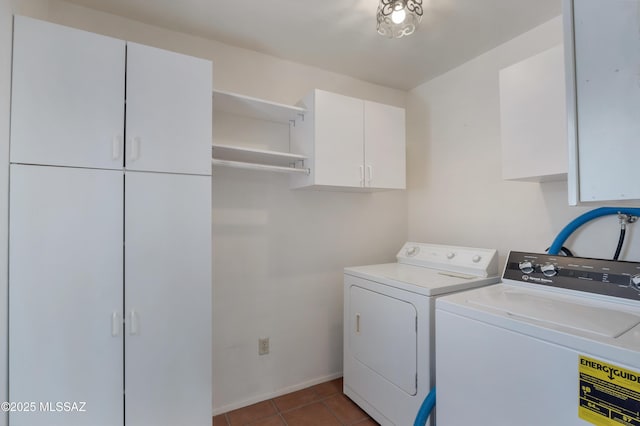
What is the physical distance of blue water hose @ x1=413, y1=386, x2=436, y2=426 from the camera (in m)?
1.44

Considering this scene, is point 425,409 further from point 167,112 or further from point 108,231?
point 167,112

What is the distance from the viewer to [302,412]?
2029 mm

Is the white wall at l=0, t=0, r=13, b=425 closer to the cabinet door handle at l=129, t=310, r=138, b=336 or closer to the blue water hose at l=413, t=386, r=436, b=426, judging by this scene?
the cabinet door handle at l=129, t=310, r=138, b=336

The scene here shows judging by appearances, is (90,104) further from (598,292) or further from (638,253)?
(638,253)

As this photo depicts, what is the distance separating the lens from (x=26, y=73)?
1.25m

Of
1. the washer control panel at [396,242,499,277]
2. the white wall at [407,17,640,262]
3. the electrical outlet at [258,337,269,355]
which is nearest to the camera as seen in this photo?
the white wall at [407,17,640,262]

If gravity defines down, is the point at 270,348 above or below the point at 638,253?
below

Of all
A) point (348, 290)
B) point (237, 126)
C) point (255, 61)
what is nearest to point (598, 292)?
point (348, 290)

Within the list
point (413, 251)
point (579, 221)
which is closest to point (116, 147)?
point (413, 251)

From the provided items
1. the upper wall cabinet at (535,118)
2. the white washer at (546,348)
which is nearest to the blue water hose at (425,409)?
the white washer at (546,348)

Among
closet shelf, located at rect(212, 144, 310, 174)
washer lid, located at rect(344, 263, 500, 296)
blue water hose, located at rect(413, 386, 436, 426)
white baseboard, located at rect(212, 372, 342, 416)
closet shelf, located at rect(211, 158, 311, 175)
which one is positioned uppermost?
closet shelf, located at rect(212, 144, 310, 174)

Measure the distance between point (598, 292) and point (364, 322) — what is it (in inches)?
49.1

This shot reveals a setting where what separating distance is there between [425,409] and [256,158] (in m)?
1.85

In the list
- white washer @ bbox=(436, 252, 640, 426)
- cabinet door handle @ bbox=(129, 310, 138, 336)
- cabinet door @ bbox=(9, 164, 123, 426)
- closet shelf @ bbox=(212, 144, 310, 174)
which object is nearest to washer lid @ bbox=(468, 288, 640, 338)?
white washer @ bbox=(436, 252, 640, 426)
